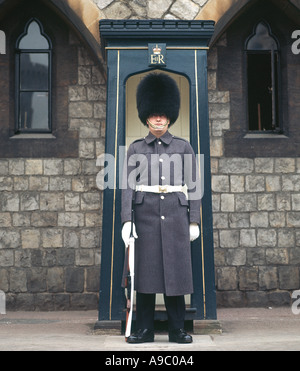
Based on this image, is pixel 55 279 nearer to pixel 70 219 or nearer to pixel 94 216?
pixel 70 219

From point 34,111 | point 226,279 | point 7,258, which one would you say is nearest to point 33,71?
point 34,111

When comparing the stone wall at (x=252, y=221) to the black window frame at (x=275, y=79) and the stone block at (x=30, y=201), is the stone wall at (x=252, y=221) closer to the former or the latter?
the black window frame at (x=275, y=79)

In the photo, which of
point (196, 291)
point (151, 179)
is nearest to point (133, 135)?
point (151, 179)

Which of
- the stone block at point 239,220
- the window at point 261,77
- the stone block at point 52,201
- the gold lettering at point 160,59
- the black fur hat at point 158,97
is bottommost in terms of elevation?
the stone block at point 239,220

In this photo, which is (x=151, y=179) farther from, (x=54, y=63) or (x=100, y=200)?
(x=54, y=63)

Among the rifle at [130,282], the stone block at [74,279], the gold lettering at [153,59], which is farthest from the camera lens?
the stone block at [74,279]

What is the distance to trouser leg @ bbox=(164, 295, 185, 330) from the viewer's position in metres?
4.34

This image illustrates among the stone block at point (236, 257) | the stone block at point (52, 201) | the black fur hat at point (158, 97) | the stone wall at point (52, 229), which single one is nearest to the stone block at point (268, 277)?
the stone block at point (236, 257)

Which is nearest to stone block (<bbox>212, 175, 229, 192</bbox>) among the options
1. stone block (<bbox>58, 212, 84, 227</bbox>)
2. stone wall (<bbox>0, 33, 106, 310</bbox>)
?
stone wall (<bbox>0, 33, 106, 310</bbox>)

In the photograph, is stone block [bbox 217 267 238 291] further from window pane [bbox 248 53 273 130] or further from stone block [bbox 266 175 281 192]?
window pane [bbox 248 53 273 130]

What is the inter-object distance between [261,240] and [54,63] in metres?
2.90

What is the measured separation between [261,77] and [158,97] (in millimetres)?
2659

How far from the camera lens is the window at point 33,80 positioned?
668cm

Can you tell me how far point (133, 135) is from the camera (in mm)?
5203
